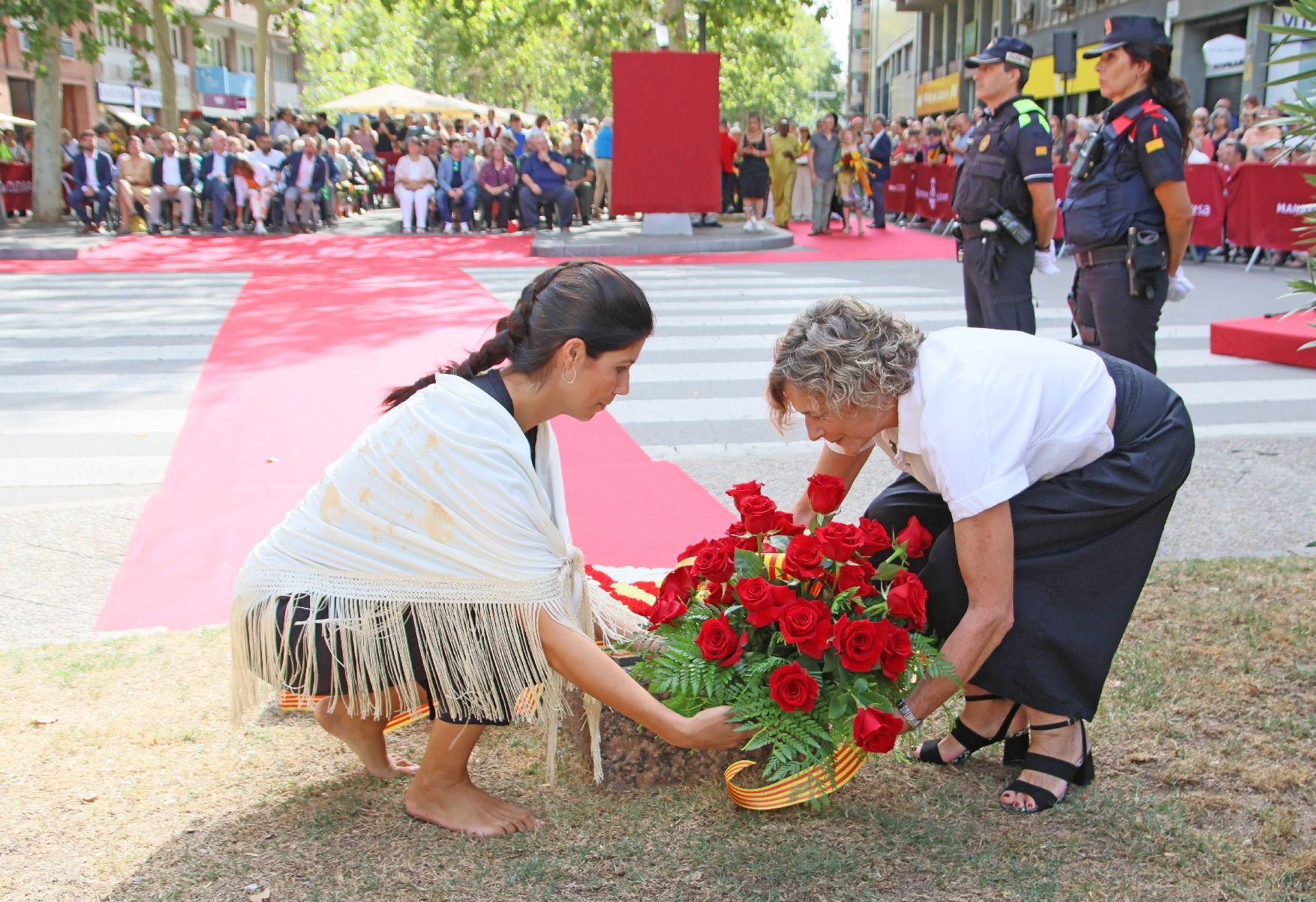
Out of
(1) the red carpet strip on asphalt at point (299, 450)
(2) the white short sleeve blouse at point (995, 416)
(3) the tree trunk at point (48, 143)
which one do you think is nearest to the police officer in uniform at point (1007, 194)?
(1) the red carpet strip on asphalt at point (299, 450)

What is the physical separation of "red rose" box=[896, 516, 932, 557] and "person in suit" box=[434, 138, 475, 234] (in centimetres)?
1821

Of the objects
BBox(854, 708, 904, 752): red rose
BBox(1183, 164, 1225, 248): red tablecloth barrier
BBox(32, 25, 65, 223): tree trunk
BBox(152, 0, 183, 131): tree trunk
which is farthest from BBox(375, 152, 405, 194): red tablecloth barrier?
BBox(854, 708, 904, 752): red rose

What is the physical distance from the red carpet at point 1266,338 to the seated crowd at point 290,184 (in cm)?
1183

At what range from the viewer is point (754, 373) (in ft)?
26.7

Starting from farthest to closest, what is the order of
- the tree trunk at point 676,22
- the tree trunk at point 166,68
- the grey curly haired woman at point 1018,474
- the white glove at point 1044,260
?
the tree trunk at point 166,68, the tree trunk at point 676,22, the white glove at point 1044,260, the grey curly haired woman at point 1018,474

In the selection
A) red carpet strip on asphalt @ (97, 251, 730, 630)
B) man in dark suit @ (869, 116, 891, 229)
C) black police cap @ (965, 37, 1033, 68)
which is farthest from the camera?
man in dark suit @ (869, 116, 891, 229)

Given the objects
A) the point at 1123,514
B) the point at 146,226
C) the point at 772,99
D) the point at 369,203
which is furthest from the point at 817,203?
the point at 772,99

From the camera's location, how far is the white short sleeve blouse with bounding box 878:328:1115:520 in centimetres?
251

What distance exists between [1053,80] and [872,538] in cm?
3352

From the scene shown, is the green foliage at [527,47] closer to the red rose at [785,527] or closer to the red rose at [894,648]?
the red rose at [785,527]

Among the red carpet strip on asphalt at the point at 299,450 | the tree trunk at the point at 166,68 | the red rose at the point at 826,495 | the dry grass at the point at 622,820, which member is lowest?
the dry grass at the point at 622,820

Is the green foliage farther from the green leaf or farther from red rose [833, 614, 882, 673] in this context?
red rose [833, 614, 882, 673]

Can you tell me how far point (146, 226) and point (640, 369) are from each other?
14681mm

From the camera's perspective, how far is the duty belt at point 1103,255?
518cm
